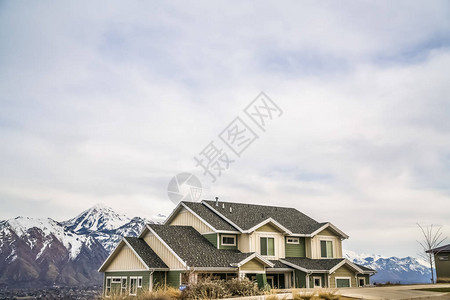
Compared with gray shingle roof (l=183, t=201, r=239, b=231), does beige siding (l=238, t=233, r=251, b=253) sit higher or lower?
lower

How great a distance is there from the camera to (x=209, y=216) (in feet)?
144

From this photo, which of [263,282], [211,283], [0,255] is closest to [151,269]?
[263,282]

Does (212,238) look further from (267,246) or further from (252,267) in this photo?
(267,246)

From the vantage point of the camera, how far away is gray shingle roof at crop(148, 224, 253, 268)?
120 ft

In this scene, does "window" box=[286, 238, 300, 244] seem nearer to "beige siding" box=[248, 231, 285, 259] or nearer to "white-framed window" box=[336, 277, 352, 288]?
"beige siding" box=[248, 231, 285, 259]

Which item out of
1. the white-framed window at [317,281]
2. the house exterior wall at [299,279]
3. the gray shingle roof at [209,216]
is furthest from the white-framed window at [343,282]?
the gray shingle roof at [209,216]

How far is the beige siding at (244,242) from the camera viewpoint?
137 feet

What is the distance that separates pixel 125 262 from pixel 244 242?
9.91 m

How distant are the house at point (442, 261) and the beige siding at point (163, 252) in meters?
32.7

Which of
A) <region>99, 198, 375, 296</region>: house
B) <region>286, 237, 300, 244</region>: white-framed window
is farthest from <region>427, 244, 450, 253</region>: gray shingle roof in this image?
<region>286, 237, 300, 244</region>: white-framed window

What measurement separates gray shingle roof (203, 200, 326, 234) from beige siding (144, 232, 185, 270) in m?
7.08

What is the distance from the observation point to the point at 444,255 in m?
55.2

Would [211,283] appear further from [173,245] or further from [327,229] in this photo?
[327,229]

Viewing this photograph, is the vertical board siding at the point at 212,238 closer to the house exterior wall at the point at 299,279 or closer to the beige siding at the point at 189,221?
the beige siding at the point at 189,221
